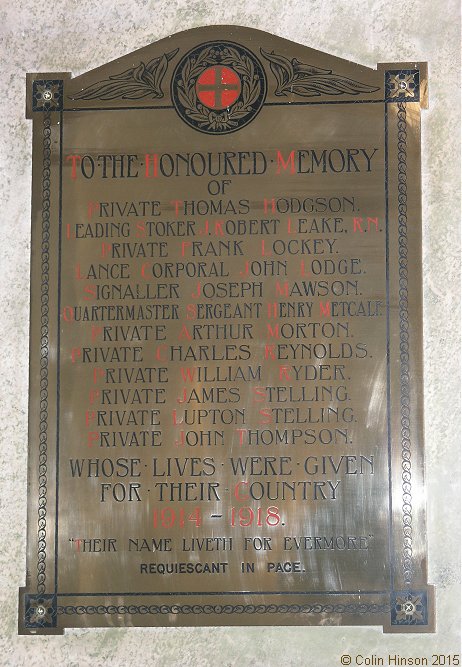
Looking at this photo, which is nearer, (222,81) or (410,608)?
(410,608)

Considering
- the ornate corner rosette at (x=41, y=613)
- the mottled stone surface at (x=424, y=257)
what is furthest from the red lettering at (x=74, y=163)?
the ornate corner rosette at (x=41, y=613)

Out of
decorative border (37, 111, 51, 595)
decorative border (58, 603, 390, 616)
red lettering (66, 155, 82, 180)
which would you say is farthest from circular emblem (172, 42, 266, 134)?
decorative border (58, 603, 390, 616)

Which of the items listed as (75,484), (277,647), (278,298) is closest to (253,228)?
(278,298)

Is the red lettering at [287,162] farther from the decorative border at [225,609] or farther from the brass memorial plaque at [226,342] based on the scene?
the decorative border at [225,609]

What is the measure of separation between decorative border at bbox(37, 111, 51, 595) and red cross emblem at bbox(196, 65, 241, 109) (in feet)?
2.02

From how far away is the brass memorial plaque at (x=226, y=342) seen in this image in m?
3.88

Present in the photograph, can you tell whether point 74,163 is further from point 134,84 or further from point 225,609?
point 225,609

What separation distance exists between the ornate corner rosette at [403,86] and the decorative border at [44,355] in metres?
1.33

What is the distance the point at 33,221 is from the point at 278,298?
3.26 ft

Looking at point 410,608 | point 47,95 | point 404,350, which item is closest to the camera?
point 410,608

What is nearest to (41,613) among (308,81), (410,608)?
(410,608)

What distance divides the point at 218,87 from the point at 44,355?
124 centimetres

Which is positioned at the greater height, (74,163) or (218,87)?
(218,87)

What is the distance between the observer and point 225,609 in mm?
3863
